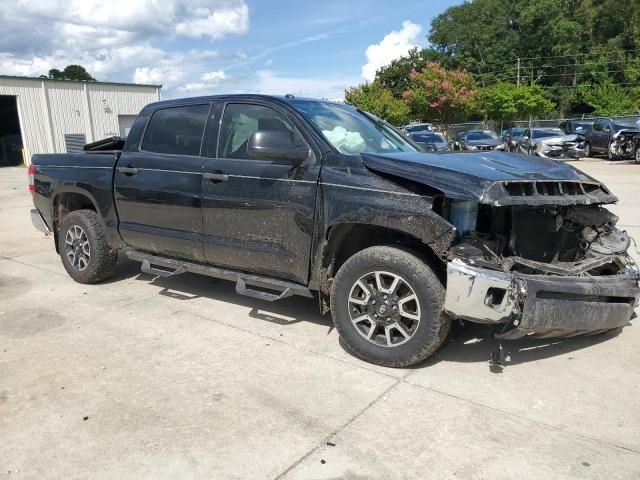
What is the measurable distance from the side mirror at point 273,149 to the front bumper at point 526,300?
1.40 meters

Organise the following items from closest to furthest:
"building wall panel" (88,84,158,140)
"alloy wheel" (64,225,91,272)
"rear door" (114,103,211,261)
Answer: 1. "rear door" (114,103,211,261)
2. "alloy wheel" (64,225,91,272)
3. "building wall panel" (88,84,158,140)

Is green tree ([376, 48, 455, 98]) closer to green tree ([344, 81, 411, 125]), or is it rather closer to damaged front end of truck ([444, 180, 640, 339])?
green tree ([344, 81, 411, 125])

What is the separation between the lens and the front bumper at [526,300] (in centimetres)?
338

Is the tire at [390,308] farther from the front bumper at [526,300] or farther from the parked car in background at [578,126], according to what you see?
the parked car in background at [578,126]

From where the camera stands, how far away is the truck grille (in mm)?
3541

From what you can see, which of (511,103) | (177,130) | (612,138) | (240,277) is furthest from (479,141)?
(511,103)

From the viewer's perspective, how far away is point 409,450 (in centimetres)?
296

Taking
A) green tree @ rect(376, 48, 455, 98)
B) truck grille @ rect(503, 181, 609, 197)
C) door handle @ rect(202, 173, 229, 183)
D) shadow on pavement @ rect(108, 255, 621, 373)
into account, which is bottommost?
shadow on pavement @ rect(108, 255, 621, 373)

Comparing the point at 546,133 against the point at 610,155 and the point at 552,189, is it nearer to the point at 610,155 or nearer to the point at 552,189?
the point at 610,155

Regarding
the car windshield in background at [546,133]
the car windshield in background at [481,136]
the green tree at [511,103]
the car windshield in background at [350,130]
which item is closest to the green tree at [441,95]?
the green tree at [511,103]

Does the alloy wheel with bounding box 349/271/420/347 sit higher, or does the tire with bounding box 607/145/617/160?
the alloy wheel with bounding box 349/271/420/347

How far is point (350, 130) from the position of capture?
466 cm

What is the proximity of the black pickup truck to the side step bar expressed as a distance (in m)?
0.02

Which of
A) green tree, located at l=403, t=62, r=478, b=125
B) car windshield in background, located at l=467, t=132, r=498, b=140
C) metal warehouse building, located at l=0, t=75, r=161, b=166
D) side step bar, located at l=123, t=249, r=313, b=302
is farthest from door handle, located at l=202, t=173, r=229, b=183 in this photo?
green tree, located at l=403, t=62, r=478, b=125
